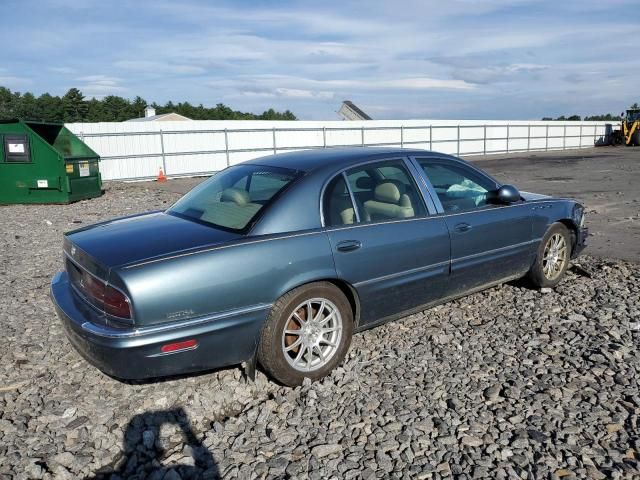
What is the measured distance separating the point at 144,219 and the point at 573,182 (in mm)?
15143

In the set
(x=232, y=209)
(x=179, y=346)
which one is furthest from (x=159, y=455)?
(x=232, y=209)

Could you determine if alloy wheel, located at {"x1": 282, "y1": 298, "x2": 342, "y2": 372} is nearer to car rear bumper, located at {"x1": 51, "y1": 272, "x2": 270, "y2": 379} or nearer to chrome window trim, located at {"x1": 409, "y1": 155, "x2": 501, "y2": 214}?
car rear bumper, located at {"x1": 51, "y1": 272, "x2": 270, "y2": 379}

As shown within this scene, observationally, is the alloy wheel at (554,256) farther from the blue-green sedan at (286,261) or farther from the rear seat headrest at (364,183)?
the rear seat headrest at (364,183)

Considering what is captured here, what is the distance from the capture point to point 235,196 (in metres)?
3.73

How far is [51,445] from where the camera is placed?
9.14ft

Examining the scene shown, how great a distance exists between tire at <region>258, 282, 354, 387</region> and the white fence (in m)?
17.3

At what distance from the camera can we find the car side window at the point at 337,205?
11.5 feet

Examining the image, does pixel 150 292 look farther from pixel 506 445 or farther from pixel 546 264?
pixel 546 264

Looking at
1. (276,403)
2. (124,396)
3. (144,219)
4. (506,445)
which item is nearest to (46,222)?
(144,219)

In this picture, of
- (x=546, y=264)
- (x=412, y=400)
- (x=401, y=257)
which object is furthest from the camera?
(x=546, y=264)

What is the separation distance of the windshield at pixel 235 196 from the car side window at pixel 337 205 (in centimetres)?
28

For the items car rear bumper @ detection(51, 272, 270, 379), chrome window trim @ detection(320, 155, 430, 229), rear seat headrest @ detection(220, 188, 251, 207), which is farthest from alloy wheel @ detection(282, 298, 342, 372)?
rear seat headrest @ detection(220, 188, 251, 207)

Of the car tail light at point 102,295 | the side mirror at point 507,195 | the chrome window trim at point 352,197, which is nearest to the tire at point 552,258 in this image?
the side mirror at point 507,195

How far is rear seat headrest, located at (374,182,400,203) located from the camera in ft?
13.0
